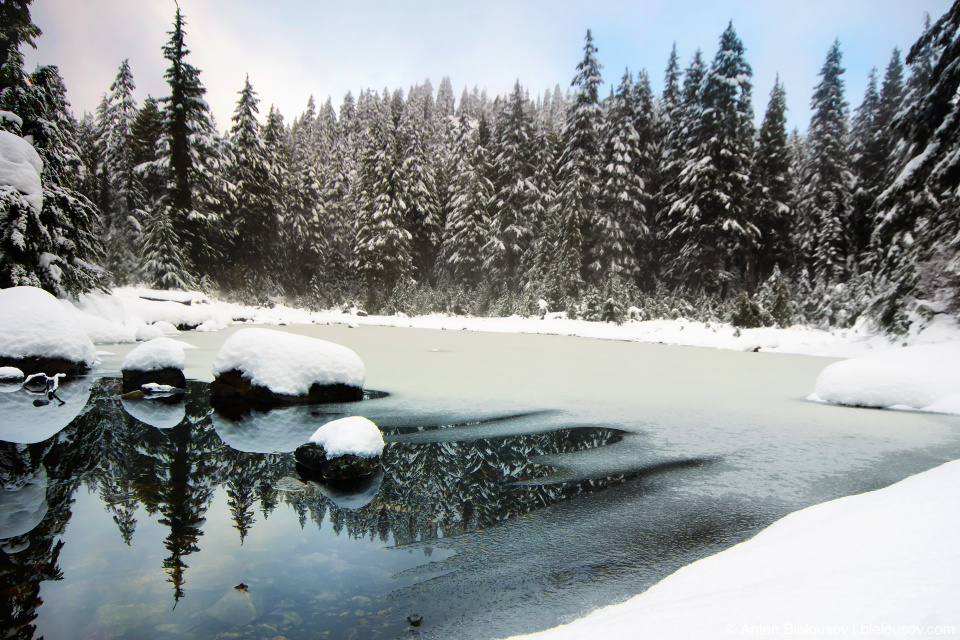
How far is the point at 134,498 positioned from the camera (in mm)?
4719

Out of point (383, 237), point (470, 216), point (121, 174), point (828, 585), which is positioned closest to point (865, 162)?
point (470, 216)

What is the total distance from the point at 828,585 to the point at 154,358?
11.2 metres

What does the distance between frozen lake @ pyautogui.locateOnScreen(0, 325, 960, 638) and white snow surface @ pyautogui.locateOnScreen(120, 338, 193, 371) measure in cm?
72

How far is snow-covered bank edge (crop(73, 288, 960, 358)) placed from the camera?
17.0 meters

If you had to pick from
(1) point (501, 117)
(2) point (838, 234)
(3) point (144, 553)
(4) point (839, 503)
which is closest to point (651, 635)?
(4) point (839, 503)

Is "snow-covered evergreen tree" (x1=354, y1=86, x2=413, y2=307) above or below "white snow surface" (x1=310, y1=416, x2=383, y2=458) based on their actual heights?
above

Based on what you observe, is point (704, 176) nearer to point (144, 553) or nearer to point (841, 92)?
point (841, 92)

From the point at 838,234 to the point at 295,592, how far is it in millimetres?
33361

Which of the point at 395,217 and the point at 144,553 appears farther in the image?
the point at 395,217

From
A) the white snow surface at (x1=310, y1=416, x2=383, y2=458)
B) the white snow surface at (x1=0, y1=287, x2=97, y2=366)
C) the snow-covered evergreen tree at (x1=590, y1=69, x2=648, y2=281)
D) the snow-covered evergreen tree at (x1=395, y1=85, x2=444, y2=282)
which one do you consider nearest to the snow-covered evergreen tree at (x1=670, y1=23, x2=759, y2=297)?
the snow-covered evergreen tree at (x1=590, y1=69, x2=648, y2=281)

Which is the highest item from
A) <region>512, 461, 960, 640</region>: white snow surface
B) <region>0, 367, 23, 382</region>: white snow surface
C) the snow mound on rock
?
<region>512, 461, 960, 640</region>: white snow surface

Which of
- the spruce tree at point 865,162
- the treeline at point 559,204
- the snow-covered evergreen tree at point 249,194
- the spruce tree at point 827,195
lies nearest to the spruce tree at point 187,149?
the treeline at point 559,204

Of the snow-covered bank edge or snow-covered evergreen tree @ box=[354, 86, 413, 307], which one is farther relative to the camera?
snow-covered evergreen tree @ box=[354, 86, 413, 307]

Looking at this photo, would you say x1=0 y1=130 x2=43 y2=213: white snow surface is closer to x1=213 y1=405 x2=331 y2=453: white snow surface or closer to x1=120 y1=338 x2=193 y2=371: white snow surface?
x1=120 y1=338 x2=193 y2=371: white snow surface
